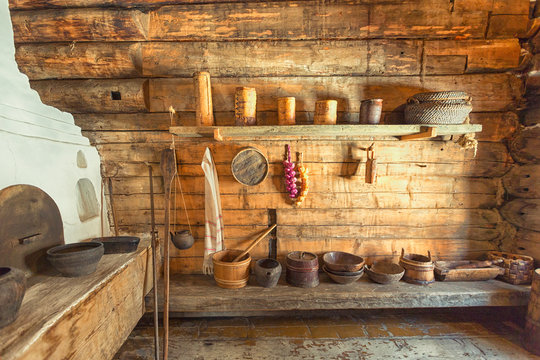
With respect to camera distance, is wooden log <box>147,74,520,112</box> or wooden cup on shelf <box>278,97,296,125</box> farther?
wooden log <box>147,74,520,112</box>

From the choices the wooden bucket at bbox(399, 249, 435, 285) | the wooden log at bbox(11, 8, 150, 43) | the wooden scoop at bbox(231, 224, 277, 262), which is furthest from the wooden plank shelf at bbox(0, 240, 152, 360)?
the wooden bucket at bbox(399, 249, 435, 285)

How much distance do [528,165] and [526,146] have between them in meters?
0.19

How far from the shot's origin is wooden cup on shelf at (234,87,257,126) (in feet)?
6.61

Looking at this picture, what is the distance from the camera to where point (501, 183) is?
243 centimetres

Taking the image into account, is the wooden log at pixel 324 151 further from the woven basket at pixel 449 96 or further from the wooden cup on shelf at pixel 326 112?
the woven basket at pixel 449 96

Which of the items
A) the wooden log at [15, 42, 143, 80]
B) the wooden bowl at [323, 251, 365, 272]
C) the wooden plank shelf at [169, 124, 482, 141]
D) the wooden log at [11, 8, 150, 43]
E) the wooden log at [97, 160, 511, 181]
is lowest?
the wooden bowl at [323, 251, 365, 272]

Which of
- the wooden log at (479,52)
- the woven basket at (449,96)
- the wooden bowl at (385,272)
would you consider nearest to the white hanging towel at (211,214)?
the wooden bowl at (385,272)

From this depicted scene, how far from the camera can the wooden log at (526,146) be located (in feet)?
7.29

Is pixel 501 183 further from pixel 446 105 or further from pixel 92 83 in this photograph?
pixel 92 83

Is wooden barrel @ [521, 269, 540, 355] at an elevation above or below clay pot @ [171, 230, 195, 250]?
below

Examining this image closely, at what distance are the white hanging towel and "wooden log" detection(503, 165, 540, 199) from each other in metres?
2.97

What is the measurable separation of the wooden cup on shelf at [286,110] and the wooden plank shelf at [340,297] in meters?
1.54

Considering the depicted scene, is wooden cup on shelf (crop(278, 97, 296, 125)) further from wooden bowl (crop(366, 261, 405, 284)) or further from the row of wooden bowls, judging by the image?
wooden bowl (crop(366, 261, 405, 284))

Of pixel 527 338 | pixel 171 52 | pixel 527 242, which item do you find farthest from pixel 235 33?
pixel 527 338
